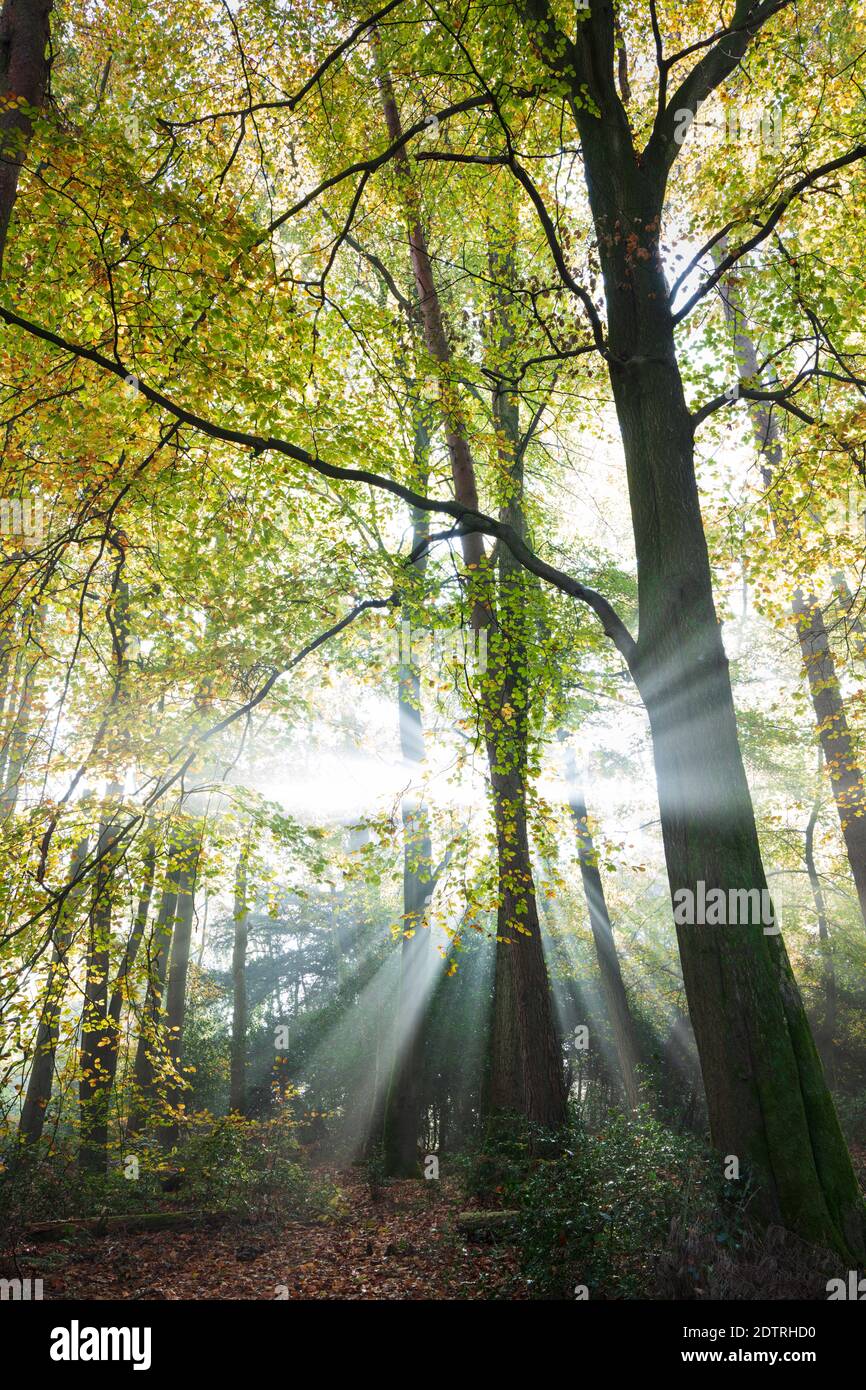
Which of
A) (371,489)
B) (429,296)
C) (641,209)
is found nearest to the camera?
(641,209)

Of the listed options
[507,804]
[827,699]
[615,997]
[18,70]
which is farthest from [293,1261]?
[827,699]

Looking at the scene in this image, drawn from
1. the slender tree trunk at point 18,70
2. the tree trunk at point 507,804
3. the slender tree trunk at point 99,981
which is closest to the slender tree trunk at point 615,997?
the tree trunk at point 507,804

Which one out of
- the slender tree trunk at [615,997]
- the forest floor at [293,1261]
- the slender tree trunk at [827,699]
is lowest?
the forest floor at [293,1261]

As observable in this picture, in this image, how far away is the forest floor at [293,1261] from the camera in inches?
231

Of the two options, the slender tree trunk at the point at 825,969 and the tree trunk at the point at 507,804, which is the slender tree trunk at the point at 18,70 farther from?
the slender tree trunk at the point at 825,969

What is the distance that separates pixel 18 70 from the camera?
4.55 metres

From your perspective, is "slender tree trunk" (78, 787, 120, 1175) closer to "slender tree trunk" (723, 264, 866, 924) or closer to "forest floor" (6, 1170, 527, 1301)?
"forest floor" (6, 1170, 527, 1301)

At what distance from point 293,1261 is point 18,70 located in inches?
400

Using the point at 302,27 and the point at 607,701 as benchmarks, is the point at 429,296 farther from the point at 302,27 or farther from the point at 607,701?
the point at 607,701

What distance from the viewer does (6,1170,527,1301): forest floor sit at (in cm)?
587

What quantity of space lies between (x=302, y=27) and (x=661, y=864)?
22.5 m

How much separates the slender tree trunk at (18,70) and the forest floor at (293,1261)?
7381mm

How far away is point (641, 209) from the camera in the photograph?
5.80 meters
